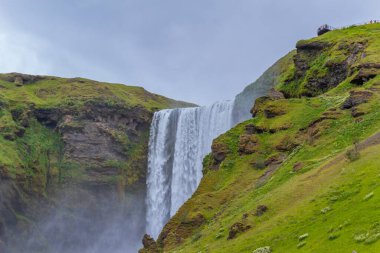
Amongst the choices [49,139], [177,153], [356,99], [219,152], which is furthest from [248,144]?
[49,139]

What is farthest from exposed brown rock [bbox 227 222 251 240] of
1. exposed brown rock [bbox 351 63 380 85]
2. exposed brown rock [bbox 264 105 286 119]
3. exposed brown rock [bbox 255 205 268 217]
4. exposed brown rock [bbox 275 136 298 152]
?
exposed brown rock [bbox 351 63 380 85]

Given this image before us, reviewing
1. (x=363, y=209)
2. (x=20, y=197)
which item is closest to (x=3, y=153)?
(x=20, y=197)

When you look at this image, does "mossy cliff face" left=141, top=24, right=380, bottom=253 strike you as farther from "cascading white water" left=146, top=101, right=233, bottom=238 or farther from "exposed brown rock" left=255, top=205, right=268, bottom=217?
"cascading white water" left=146, top=101, right=233, bottom=238

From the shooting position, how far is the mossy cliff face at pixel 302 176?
20656mm

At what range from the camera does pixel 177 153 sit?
93.7 metres

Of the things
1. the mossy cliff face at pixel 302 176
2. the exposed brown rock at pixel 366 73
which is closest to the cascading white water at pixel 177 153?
the mossy cliff face at pixel 302 176

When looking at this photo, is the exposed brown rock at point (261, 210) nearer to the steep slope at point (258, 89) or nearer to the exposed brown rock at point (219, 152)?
the exposed brown rock at point (219, 152)

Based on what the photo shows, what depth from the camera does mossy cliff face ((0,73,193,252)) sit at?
91000 millimetres

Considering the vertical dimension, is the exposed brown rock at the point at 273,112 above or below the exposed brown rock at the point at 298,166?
above

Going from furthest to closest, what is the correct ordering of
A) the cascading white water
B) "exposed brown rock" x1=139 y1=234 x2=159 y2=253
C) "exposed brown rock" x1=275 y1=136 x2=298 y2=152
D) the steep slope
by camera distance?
the cascading white water < the steep slope < "exposed brown rock" x1=275 y1=136 x2=298 y2=152 < "exposed brown rock" x1=139 y1=234 x2=159 y2=253

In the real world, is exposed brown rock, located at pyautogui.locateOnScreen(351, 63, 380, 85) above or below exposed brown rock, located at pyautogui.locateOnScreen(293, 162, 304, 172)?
A: above

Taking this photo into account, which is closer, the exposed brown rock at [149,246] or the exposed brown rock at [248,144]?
the exposed brown rock at [149,246]

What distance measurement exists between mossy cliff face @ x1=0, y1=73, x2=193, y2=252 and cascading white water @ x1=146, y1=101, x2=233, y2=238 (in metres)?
4.60

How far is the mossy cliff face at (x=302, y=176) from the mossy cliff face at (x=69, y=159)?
50147 millimetres
